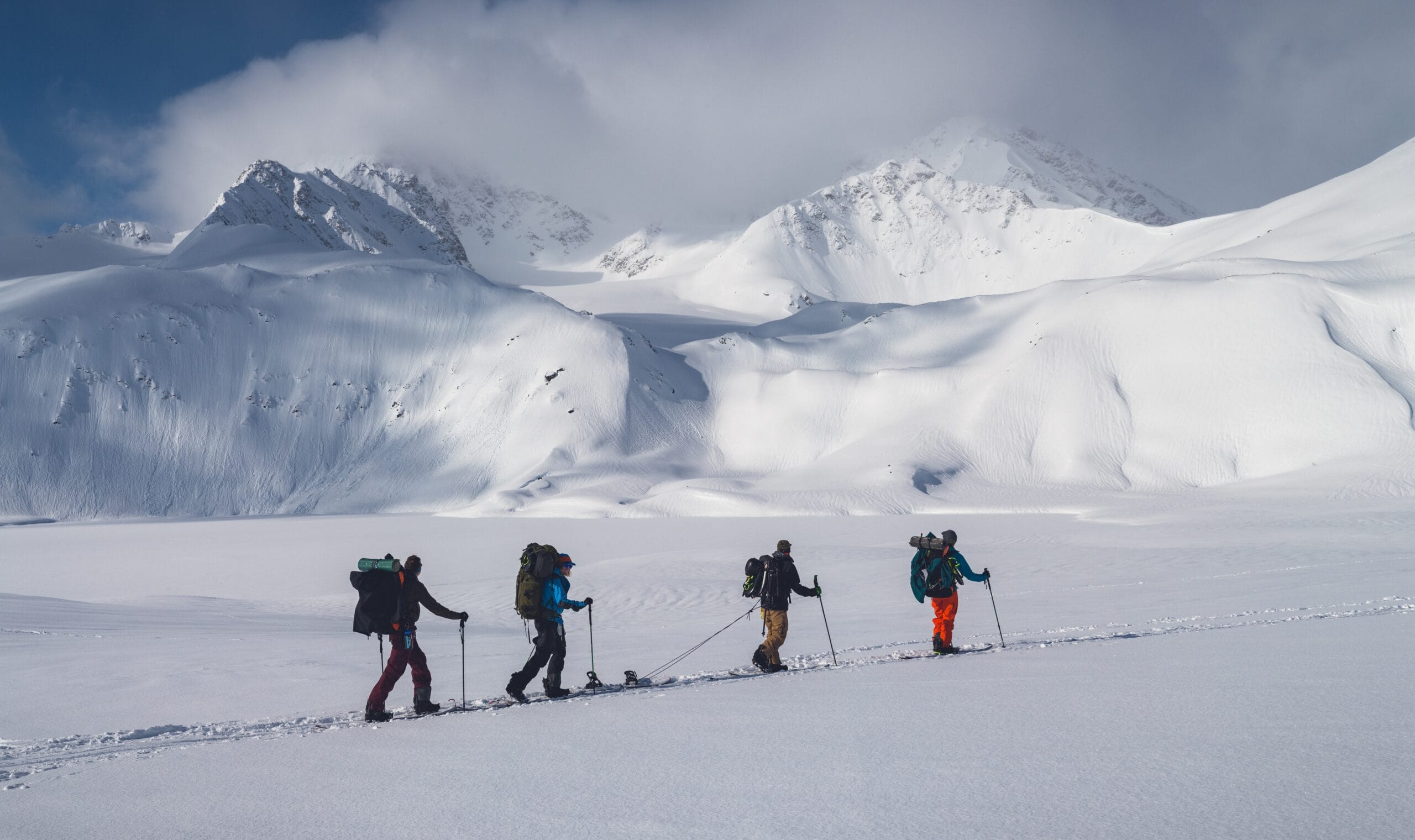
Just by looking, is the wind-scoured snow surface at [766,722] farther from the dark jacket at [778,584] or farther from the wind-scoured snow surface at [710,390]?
the wind-scoured snow surface at [710,390]

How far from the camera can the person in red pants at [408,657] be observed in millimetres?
8453

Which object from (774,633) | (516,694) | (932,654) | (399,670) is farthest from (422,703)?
(932,654)

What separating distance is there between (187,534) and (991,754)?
4846 cm

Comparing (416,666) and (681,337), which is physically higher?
(681,337)

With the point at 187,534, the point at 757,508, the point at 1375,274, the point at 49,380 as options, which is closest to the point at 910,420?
the point at 757,508

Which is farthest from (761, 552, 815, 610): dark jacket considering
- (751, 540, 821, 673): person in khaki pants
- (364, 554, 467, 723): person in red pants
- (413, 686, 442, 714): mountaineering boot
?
(413, 686, 442, 714): mountaineering boot

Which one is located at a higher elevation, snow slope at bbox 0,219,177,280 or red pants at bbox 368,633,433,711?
snow slope at bbox 0,219,177,280

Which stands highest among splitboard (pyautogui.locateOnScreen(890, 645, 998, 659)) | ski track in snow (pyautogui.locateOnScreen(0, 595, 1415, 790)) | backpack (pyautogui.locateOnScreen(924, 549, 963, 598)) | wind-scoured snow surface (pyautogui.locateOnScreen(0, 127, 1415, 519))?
wind-scoured snow surface (pyautogui.locateOnScreen(0, 127, 1415, 519))

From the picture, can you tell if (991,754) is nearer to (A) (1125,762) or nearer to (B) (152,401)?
(A) (1125,762)

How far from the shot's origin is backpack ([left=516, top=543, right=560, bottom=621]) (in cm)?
935

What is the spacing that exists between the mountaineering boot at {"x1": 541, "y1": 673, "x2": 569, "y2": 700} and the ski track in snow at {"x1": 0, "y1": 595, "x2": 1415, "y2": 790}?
16cm

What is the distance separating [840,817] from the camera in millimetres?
4762

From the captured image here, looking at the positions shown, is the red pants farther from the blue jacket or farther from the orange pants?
the orange pants

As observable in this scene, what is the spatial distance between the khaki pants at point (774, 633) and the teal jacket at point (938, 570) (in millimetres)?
1834
